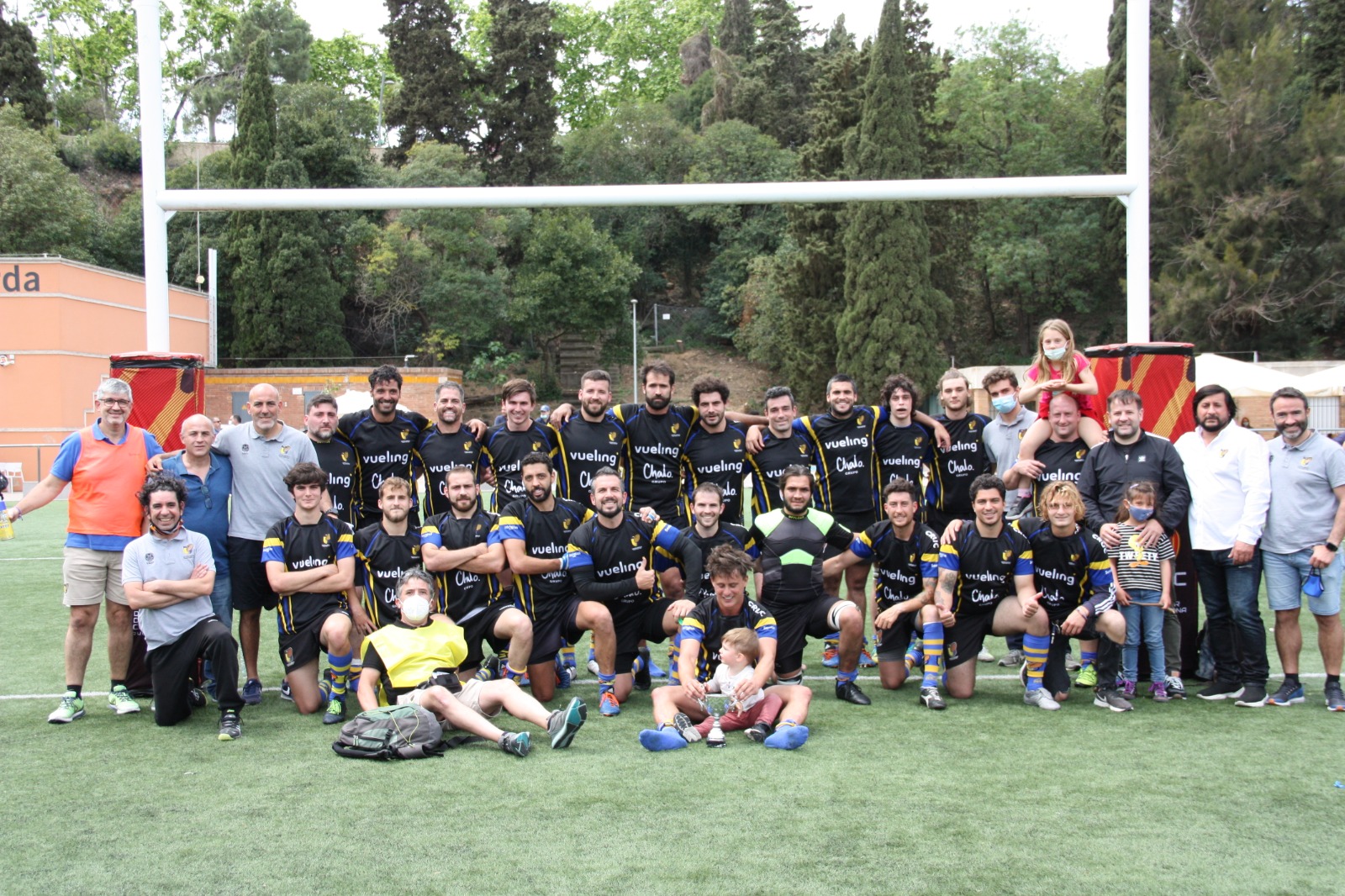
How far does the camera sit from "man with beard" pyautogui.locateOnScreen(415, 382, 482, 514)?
6191 millimetres

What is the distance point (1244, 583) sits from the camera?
542 centimetres

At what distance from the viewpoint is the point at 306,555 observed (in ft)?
18.0

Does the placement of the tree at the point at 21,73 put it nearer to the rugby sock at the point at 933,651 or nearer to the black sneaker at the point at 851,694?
the black sneaker at the point at 851,694

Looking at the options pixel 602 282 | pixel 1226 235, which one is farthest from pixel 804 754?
pixel 602 282

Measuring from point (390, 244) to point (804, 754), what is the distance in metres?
34.3

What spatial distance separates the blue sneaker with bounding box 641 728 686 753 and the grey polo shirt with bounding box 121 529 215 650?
7.52 ft

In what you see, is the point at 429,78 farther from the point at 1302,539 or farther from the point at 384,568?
the point at 1302,539

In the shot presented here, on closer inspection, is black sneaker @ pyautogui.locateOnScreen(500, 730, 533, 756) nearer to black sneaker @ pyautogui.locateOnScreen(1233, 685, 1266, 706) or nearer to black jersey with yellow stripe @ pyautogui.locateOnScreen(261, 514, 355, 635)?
black jersey with yellow stripe @ pyautogui.locateOnScreen(261, 514, 355, 635)

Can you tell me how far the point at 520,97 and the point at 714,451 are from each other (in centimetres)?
3771

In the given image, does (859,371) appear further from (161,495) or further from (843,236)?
(161,495)

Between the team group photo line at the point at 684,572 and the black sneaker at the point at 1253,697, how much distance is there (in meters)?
0.02

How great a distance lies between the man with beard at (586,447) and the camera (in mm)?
6281

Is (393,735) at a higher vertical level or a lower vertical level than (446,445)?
lower

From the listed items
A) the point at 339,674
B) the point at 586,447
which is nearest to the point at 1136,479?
the point at 586,447
